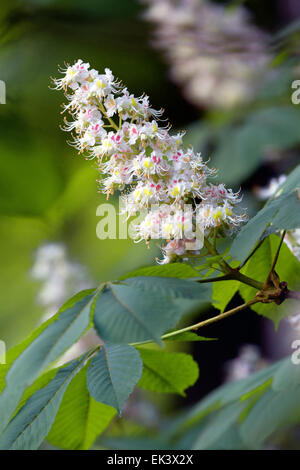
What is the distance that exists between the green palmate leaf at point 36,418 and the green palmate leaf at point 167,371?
24cm

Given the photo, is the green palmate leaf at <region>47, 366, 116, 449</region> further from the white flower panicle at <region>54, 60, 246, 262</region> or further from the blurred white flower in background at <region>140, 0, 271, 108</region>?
the blurred white flower in background at <region>140, 0, 271, 108</region>

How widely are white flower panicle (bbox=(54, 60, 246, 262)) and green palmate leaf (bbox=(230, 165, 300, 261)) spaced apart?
0.16 feet

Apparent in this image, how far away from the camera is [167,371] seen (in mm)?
947

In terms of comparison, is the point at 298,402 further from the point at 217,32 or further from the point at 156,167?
the point at 217,32

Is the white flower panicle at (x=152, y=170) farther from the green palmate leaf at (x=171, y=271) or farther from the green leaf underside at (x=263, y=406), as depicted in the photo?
the green leaf underside at (x=263, y=406)

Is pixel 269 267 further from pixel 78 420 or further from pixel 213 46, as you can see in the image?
pixel 213 46

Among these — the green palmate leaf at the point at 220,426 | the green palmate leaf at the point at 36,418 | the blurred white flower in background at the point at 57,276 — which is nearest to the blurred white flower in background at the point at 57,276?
the blurred white flower in background at the point at 57,276

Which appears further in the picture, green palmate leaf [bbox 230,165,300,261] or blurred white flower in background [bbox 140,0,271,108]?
blurred white flower in background [bbox 140,0,271,108]

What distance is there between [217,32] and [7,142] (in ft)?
2.90

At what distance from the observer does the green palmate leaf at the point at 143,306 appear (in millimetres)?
522

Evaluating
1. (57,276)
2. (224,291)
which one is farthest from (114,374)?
(57,276)

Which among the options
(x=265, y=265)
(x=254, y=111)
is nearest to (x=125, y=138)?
(x=265, y=265)

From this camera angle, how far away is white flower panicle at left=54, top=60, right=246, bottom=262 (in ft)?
2.42

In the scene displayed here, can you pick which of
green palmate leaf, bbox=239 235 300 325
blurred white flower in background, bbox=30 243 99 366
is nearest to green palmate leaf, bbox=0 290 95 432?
green palmate leaf, bbox=239 235 300 325
